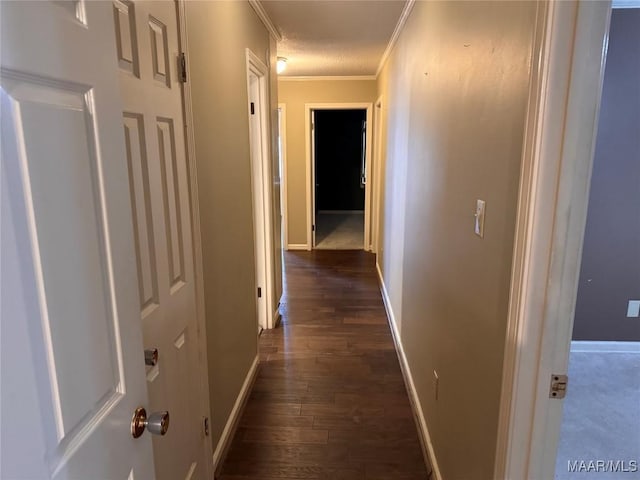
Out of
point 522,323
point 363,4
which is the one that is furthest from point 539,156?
point 363,4

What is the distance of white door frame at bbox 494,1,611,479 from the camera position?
826 mm

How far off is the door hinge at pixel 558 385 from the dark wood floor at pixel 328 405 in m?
1.17

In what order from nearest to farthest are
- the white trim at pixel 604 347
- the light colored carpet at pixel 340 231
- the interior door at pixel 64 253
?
the interior door at pixel 64 253
the white trim at pixel 604 347
the light colored carpet at pixel 340 231

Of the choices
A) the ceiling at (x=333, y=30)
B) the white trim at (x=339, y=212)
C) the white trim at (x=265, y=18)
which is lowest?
the white trim at (x=339, y=212)

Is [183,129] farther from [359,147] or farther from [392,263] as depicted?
[359,147]

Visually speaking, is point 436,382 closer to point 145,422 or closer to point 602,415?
point 602,415

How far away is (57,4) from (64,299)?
1.42 ft

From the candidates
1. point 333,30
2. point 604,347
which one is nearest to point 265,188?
point 333,30

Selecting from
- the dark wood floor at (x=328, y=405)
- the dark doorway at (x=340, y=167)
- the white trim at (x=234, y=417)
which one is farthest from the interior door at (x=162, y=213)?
the dark doorway at (x=340, y=167)

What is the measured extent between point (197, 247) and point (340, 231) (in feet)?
20.5

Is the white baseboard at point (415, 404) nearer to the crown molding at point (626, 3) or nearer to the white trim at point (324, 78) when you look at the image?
the crown molding at point (626, 3)

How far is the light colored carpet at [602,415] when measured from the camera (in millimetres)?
1949

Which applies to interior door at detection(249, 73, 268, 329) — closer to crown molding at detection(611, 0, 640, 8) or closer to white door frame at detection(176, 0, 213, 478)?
white door frame at detection(176, 0, 213, 478)

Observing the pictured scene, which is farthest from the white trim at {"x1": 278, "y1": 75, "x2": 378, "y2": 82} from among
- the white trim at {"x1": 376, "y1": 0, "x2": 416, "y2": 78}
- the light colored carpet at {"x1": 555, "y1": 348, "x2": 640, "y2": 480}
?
the light colored carpet at {"x1": 555, "y1": 348, "x2": 640, "y2": 480}
